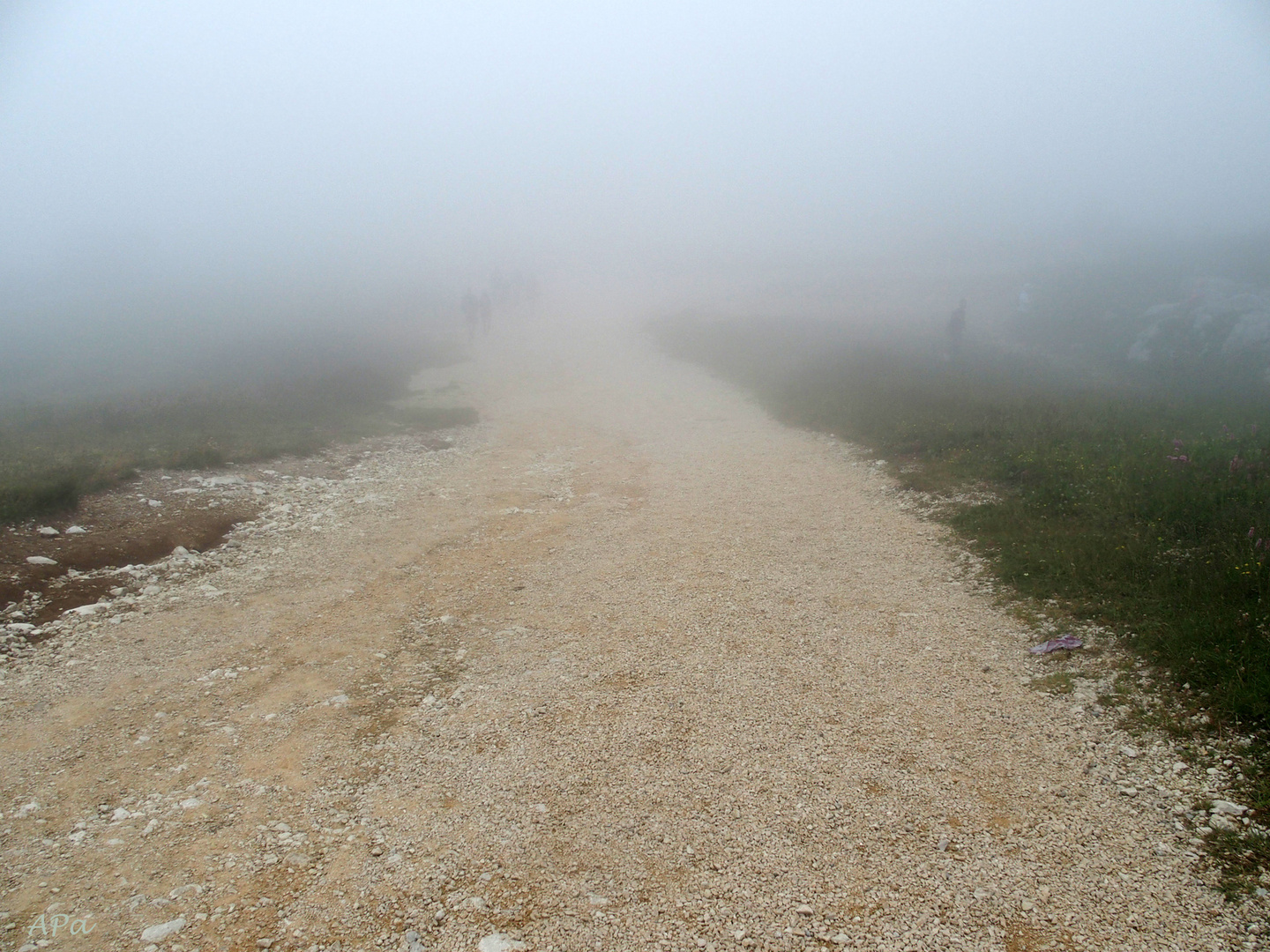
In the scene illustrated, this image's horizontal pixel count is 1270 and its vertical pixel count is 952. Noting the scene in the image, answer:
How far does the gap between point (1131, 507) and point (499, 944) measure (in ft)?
44.3

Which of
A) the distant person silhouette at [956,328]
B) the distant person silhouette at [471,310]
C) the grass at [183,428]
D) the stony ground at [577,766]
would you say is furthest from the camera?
the distant person silhouette at [471,310]

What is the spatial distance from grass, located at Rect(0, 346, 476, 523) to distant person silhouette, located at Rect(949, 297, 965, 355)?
2892 cm

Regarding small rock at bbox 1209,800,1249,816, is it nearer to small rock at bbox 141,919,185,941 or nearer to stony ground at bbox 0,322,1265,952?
stony ground at bbox 0,322,1265,952

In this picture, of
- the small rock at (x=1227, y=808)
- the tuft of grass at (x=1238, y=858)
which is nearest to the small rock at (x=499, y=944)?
the tuft of grass at (x=1238, y=858)

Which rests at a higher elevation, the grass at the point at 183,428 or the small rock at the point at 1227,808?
the grass at the point at 183,428

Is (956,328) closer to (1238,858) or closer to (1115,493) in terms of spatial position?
(1115,493)

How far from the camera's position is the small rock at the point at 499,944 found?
4.82 m

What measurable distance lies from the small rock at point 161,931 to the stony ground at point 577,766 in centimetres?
2

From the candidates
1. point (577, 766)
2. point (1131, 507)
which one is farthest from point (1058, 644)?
point (577, 766)

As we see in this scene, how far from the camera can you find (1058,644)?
8664 mm

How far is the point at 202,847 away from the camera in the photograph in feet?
18.8

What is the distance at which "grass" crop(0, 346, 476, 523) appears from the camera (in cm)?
1443

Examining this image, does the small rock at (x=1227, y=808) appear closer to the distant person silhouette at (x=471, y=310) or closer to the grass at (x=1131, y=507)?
the grass at (x=1131, y=507)

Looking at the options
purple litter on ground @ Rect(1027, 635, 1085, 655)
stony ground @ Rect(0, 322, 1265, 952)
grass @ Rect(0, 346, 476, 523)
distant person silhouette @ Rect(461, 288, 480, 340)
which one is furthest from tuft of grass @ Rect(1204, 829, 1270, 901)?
distant person silhouette @ Rect(461, 288, 480, 340)
